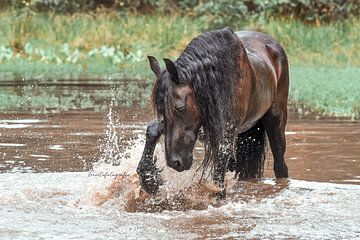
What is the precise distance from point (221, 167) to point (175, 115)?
85 centimetres

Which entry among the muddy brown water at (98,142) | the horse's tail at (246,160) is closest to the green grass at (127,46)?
the muddy brown water at (98,142)

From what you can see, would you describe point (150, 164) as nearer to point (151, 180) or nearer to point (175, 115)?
point (151, 180)

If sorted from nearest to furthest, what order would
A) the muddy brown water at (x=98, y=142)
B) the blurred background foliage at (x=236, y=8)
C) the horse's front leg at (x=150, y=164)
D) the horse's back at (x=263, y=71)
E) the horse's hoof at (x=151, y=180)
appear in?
1. the horse's front leg at (x=150, y=164)
2. the horse's hoof at (x=151, y=180)
3. the horse's back at (x=263, y=71)
4. the muddy brown water at (x=98, y=142)
5. the blurred background foliage at (x=236, y=8)

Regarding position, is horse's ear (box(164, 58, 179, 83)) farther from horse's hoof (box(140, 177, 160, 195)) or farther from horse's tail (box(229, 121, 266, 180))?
horse's tail (box(229, 121, 266, 180))

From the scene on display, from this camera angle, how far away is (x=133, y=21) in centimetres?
2569

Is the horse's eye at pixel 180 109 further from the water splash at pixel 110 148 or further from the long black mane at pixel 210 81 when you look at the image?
the water splash at pixel 110 148

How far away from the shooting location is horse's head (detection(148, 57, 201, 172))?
6973 millimetres

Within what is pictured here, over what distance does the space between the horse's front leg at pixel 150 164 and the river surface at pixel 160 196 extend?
10cm

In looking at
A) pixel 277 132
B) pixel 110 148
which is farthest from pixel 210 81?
pixel 110 148

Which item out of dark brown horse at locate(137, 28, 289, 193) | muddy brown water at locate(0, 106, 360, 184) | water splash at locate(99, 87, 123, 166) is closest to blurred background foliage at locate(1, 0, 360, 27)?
muddy brown water at locate(0, 106, 360, 184)

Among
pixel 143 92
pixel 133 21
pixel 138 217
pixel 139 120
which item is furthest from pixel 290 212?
pixel 133 21

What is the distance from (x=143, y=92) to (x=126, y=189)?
8857 mm

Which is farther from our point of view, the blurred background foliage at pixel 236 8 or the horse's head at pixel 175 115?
the blurred background foliage at pixel 236 8

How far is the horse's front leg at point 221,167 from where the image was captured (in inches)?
298
